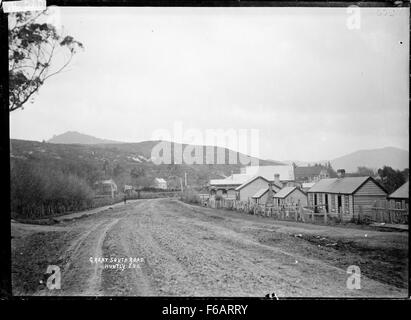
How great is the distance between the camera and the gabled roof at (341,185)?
274cm

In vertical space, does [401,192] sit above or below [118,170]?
below

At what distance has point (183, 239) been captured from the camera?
2.83 meters

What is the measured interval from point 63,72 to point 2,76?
0.58 metres

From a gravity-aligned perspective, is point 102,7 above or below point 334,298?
above

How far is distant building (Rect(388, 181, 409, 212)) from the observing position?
8.80 feet

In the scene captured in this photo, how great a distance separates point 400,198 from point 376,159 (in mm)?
459

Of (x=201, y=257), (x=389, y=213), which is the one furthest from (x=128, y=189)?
(x=389, y=213)

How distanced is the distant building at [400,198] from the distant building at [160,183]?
2.15 meters

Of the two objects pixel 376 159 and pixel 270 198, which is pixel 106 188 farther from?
pixel 376 159

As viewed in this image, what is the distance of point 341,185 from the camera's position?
279 cm

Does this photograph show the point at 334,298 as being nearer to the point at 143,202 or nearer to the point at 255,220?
the point at 255,220

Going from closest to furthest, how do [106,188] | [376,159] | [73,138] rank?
[376,159] < [73,138] < [106,188]
